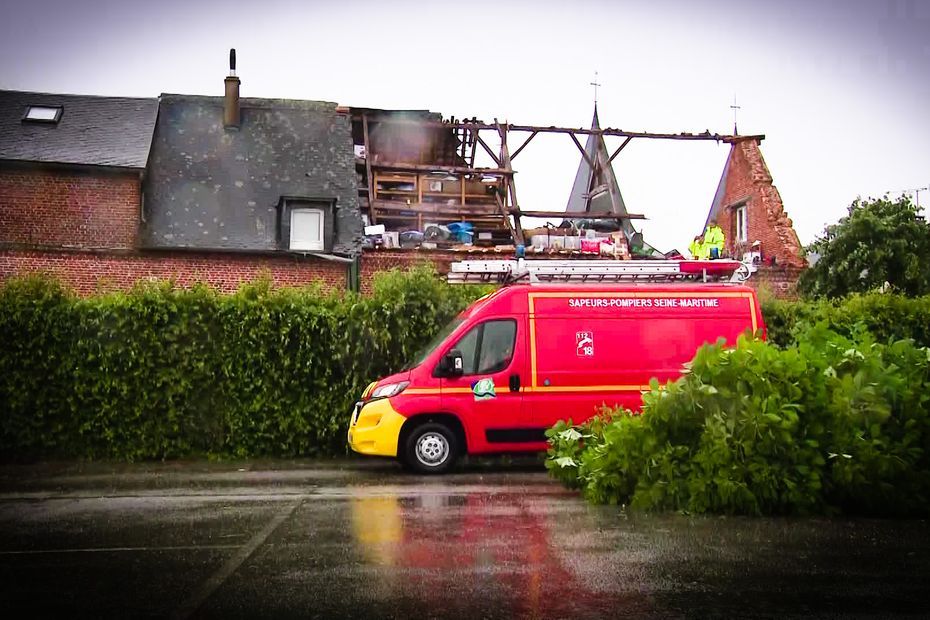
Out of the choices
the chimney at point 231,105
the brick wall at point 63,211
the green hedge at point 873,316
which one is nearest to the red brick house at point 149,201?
the brick wall at point 63,211

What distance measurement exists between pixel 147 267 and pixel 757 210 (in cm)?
1821

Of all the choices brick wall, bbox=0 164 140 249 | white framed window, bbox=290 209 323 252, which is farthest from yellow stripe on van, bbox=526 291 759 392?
brick wall, bbox=0 164 140 249

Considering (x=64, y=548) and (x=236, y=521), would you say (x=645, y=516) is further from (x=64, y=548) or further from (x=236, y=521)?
(x=64, y=548)

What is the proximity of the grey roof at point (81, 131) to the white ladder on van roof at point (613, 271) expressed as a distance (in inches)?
575

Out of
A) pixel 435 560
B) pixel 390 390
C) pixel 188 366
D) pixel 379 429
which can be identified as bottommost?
pixel 435 560

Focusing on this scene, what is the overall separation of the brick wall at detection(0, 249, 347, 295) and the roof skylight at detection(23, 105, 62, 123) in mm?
4139

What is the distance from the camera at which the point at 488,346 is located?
13.2m

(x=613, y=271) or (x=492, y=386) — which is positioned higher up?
(x=613, y=271)

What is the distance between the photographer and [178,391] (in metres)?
15.1

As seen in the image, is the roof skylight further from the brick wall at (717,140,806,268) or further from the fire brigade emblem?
the brick wall at (717,140,806,268)

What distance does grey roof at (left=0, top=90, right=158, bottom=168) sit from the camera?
82.5ft

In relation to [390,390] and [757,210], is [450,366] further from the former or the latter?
[757,210]

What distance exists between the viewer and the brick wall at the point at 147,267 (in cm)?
2448

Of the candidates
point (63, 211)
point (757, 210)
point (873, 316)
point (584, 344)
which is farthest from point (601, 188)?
point (584, 344)
